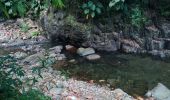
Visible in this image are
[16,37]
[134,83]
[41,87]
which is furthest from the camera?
[16,37]

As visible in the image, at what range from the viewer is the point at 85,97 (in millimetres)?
5609

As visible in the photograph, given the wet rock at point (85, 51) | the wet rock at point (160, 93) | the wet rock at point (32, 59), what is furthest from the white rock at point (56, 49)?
the wet rock at point (160, 93)

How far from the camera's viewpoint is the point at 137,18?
862 cm

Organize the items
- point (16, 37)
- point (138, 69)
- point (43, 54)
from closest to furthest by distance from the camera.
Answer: point (138, 69) → point (43, 54) → point (16, 37)

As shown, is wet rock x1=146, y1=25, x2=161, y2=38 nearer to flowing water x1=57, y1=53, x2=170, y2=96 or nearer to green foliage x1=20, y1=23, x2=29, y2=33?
flowing water x1=57, y1=53, x2=170, y2=96

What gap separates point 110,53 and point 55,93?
3152mm

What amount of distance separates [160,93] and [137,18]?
9.64ft

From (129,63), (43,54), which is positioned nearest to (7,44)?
(43,54)

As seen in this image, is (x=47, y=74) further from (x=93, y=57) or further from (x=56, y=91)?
(x=93, y=57)

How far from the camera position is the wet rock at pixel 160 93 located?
6.04 m

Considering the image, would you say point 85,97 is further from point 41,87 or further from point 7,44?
point 7,44

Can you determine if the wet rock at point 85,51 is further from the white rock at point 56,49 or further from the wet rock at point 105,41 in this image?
the white rock at point 56,49

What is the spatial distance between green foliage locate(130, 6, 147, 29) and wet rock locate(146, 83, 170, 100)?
2.61 m

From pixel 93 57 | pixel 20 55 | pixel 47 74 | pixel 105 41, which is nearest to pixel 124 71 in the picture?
pixel 93 57
